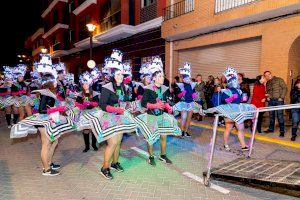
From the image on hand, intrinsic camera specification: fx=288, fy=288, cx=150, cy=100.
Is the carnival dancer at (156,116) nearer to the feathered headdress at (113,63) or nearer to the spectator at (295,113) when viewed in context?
the feathered headdress at (113,63)

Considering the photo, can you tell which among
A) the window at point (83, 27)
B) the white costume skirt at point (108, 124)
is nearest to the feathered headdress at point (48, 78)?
the white costume skirt at point (108, 124)

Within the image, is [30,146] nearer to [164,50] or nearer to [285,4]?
[285,4]

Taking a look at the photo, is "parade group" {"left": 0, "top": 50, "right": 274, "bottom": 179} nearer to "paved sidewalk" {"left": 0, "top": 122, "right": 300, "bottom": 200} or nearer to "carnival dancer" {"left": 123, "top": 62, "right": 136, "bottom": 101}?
"paved sidewalk" {"left": 0, "top": 122, "right": 300, "bottom": 200}

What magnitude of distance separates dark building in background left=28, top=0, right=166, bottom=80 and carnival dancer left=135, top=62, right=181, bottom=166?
11.9 meters

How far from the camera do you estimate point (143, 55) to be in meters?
19.7

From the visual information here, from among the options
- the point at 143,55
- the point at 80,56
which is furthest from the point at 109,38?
the point at 80,56

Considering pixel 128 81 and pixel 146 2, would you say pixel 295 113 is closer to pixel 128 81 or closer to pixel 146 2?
pixel 128 81

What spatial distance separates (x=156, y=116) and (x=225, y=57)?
872 centimetres

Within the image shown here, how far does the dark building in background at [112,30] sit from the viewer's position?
18.7m

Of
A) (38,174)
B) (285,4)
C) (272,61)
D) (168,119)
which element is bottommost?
(38,174)

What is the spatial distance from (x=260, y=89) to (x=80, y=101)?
6085 mm

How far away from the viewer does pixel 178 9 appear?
16359mm

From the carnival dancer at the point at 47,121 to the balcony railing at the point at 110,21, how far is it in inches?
637

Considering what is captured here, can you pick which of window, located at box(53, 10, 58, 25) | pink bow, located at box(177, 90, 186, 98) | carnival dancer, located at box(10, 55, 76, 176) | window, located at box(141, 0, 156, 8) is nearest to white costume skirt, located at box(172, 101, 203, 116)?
pink bow, located at box(177, 90, 186, 98)
